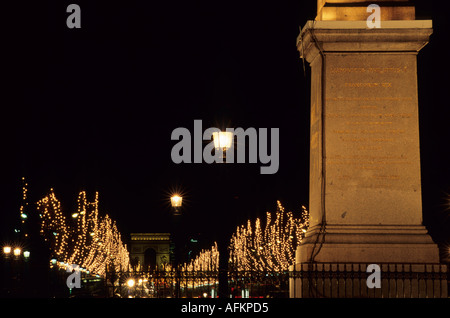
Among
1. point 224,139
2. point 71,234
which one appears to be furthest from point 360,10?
point 71,234

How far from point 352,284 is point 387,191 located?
2427 millimetres

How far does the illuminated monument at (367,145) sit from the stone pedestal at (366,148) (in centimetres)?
2

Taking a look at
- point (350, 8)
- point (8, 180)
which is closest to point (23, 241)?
point (8, 180)

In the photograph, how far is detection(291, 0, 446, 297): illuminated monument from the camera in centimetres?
1678

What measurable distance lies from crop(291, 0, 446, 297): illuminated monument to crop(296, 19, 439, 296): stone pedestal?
0.02 metres

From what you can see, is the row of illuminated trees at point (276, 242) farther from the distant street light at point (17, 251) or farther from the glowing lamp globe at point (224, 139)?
the glowing lamp globe at point (224, 139)

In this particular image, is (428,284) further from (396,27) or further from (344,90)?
(396,27)

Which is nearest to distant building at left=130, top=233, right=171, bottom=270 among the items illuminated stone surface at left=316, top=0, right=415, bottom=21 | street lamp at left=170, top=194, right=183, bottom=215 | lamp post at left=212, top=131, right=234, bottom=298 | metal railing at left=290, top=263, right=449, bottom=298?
street lamp at left=170, top=194, right=183, bottom=215

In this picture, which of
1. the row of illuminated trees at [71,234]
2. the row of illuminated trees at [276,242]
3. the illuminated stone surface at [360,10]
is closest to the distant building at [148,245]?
the row of illuminated trees at [71,234]

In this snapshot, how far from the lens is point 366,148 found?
17250 millimetres

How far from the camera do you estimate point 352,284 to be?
15844mm

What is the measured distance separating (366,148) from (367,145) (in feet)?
0.23

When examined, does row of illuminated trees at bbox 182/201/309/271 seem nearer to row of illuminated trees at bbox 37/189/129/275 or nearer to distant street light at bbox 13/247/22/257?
row of illuminated trees at bbox 37/189/129/275

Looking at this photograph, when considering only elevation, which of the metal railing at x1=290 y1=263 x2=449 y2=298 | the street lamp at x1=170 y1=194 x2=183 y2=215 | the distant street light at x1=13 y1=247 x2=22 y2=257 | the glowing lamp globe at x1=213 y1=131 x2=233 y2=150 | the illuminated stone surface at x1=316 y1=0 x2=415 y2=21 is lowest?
the metal railing at x1=290 y1=263 x2=449 y2=298
